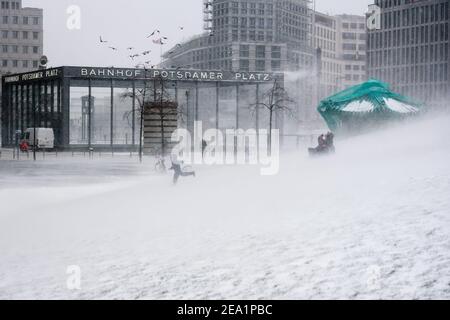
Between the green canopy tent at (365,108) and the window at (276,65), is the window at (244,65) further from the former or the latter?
the green canopy tent at (365,108)

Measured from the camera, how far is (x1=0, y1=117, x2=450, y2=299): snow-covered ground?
8578 mm

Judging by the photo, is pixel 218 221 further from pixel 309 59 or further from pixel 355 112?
pixel 309 59

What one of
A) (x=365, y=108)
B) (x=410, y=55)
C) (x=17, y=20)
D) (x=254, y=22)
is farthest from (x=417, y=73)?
(x=365, y=108)

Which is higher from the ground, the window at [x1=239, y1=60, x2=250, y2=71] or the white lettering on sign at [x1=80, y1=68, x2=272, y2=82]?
the window at [x1=239, y1=60, x2=250, y2=71]

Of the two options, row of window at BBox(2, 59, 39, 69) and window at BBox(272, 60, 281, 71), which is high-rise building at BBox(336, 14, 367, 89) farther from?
row of window at BBox(2, 59, 39, 69)

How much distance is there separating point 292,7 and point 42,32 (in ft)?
222

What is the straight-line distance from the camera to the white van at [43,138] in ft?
201

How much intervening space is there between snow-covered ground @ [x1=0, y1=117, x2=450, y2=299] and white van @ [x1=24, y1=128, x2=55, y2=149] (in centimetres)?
4258

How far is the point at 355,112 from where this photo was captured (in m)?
32.5

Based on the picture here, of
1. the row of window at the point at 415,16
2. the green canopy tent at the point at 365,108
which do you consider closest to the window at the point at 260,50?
the row of window at the point at 415,16

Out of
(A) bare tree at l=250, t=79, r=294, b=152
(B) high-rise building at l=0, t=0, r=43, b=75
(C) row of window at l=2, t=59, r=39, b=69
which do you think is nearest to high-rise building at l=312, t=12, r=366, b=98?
(B) high-rise building at l=0, t=0, r=43, b=75

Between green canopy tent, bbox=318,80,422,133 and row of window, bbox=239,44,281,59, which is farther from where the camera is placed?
row of window, bbox=239,44,281,59

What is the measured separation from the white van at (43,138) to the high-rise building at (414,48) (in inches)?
3556

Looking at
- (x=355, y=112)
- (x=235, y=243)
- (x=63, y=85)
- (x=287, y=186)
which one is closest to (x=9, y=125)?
(x=63, y=85)
